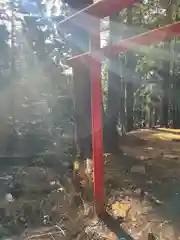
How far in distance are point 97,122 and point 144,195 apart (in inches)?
73.5

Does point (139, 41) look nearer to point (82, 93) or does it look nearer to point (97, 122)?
point (97, 122)

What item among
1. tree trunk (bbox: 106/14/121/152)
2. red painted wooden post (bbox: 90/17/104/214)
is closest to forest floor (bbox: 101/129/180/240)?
red painted wooden post (bbox: 90/17/104/214)

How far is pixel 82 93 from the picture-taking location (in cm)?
651

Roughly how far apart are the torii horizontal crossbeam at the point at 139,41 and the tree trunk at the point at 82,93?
1434 mm

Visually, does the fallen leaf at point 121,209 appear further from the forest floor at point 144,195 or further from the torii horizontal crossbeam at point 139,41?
the torii horizontal crossbeam at point 139,41

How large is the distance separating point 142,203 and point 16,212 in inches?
76.9

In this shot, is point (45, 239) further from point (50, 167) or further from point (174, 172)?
point (174, 172)

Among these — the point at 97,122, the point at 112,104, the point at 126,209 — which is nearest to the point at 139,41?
the point at 97,122

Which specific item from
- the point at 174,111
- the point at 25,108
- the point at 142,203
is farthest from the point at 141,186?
the point at 174,111

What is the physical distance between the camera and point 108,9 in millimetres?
3986

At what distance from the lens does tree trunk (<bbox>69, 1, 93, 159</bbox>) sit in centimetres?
640

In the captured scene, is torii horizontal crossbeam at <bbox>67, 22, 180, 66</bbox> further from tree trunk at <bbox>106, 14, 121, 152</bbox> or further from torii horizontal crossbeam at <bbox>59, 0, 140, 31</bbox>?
tree trunk at <bbox>106, 14, 121, 152</bbox>

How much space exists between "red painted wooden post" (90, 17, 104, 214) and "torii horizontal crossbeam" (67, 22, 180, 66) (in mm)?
134

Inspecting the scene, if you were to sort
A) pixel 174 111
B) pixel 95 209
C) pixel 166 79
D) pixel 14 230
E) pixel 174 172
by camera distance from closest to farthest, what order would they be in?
pixel 14 230, pixel 95 209, pixel 174 172, pixel 166 79, pixel 174 111
